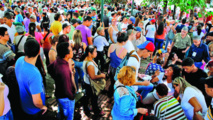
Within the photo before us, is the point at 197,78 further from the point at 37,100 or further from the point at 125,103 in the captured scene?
the point at 37,100

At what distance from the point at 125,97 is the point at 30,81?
1245 millimetres

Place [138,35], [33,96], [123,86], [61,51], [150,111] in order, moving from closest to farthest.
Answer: [33,96]
[123,86]
[61,51]
[150,111]
[138,35]

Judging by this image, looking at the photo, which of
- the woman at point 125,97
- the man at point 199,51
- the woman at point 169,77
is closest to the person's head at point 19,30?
the woman at point 125,97

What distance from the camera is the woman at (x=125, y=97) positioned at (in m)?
2.09

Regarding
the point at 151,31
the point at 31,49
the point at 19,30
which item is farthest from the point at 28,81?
the point at 151,31

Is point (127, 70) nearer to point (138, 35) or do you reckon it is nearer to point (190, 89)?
point (190, 89)

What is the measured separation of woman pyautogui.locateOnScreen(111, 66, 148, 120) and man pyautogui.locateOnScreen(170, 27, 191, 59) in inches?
151

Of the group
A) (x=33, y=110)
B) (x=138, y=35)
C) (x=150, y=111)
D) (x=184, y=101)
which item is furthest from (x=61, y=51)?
(x=138, y=35)

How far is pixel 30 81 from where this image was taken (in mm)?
1975

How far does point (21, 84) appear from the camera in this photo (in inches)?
81.1

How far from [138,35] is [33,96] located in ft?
14.5

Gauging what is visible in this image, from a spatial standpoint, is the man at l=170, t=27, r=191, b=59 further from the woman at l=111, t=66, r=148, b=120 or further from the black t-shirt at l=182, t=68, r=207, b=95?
the woman at l=111, t=66, r=148, b=120

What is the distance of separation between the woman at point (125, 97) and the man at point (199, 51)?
2.89m

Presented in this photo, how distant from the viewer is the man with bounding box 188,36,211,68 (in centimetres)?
415
